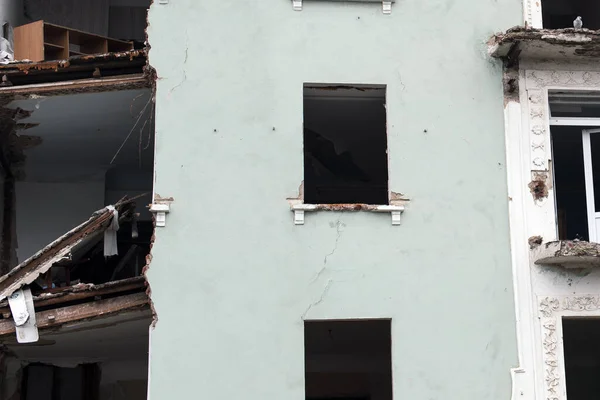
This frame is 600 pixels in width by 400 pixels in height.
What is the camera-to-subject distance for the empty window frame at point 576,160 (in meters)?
10.9

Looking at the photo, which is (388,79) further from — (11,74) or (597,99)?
(11,74)

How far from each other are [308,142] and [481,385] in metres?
5.62

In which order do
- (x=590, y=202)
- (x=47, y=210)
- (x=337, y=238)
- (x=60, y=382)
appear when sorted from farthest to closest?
(x=47, y=210), (x=60, y=382), (x=590, y=202), (x=337, y=238)

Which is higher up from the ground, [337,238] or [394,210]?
[394,210]

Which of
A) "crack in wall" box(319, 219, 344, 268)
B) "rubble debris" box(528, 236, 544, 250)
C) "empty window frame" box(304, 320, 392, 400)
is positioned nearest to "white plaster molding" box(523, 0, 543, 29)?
"rubble debris" box(528, 236, 544, 250)

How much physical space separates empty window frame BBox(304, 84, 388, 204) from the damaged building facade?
Answer: 6.27ft

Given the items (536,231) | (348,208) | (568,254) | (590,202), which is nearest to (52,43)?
(348,208)

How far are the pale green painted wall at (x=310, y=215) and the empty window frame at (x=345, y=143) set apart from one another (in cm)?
73

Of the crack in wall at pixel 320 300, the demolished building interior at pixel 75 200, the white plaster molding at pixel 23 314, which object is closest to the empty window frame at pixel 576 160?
the crack in wall at pixel 320 300

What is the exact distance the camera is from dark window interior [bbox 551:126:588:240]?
1319cm

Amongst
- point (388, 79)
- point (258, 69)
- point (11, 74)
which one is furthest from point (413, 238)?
point (11, 74)

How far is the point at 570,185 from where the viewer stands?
1518 centimetres

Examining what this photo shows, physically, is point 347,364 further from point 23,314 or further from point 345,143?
point 23,314

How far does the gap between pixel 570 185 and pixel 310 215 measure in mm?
7149
